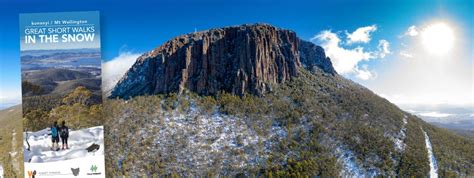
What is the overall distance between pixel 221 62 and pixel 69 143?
9309mm

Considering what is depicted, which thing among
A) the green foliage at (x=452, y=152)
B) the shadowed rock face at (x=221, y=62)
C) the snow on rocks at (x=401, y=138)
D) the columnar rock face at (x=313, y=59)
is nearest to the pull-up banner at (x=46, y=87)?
the shadowed rock face at (x=221, y=62)

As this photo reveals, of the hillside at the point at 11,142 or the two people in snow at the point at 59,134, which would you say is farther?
the hillside at the point at 11,142

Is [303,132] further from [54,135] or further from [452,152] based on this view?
[54,135]

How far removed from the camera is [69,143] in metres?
14.3

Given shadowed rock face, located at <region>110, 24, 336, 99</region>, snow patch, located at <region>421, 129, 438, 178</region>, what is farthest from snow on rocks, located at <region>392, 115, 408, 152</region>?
shadowed rock face, located at <region>110, 24, 336, 99</region>

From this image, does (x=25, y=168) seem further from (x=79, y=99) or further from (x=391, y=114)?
(x=391, y=114)

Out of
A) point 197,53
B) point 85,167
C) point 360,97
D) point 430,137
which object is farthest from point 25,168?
point 430,137

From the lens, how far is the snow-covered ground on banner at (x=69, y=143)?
14.1m

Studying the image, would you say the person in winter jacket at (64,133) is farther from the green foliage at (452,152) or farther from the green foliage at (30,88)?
the green foliage at (452,152)

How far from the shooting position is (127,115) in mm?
17719

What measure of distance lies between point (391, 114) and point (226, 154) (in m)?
7.54

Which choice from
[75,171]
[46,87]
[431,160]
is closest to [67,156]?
[75,171]

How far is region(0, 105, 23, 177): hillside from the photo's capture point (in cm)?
1521

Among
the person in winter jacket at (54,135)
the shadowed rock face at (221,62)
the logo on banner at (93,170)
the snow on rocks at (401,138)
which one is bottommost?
the logo on banner at (93,170)
